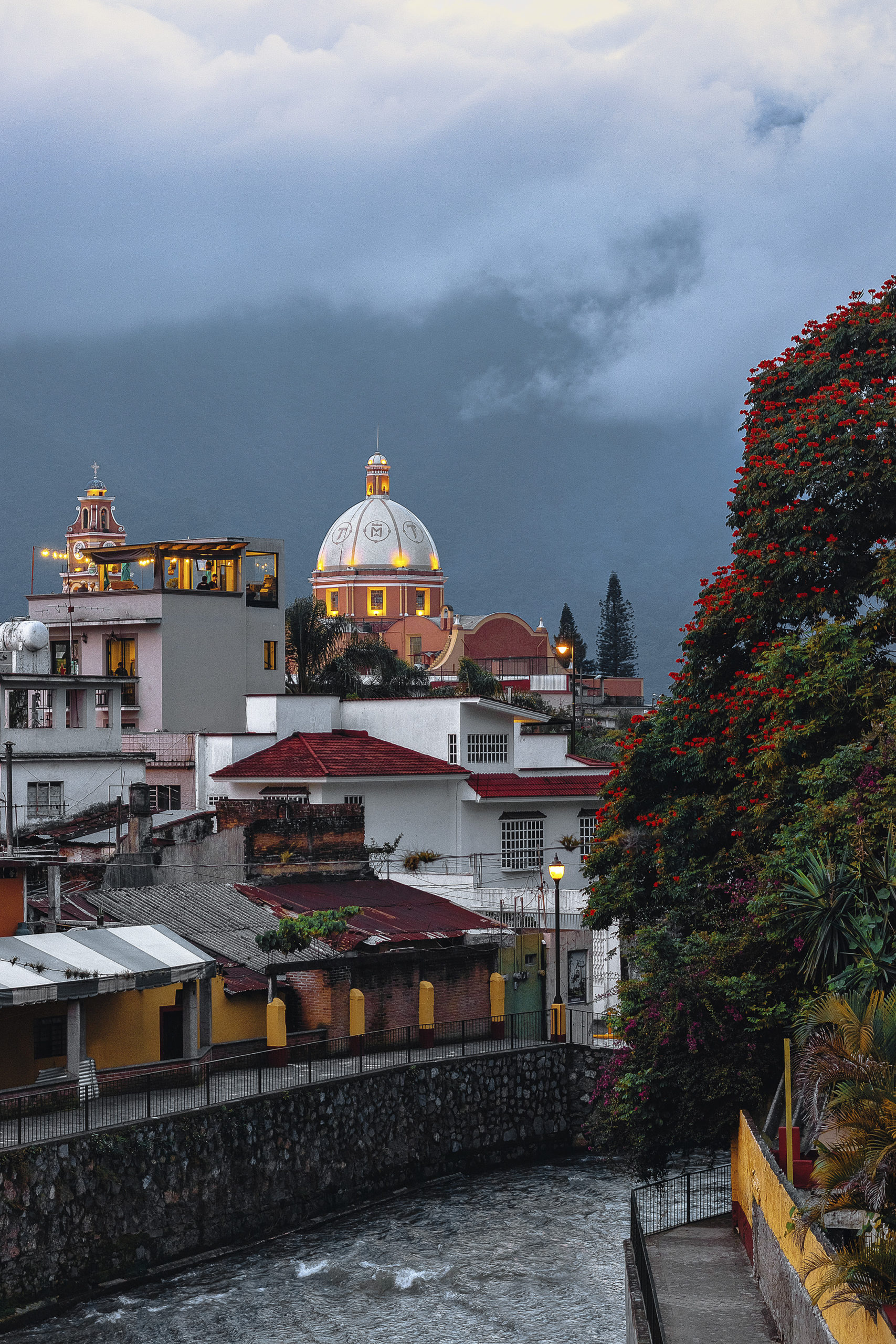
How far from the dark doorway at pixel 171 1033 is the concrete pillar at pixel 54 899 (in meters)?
2.73

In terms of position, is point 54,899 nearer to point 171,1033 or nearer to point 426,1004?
point 171,1033

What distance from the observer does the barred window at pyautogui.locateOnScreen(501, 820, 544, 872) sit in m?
52.4

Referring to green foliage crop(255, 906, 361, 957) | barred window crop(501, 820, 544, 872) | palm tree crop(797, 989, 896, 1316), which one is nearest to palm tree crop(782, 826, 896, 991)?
palm tree crop(797, 989, 896, 1316)

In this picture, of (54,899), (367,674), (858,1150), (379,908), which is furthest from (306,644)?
(858,1150)

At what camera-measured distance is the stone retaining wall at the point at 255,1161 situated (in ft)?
82.8

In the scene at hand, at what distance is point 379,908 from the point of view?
133 ft

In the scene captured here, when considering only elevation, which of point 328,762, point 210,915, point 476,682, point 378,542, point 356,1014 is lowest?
point 356,1014

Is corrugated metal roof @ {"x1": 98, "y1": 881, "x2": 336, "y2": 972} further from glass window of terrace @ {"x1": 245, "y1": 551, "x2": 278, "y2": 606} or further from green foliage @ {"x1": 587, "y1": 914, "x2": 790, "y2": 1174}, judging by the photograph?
glass window of terrace @ {"x1": 245, "y1": 551, "x2": 278, "y2": 606}

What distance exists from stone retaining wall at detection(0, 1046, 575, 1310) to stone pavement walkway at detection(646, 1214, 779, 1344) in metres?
8.56

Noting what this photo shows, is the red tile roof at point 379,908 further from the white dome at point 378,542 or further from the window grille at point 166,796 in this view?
the white dome at point 378,542

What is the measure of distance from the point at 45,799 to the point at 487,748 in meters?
14.8

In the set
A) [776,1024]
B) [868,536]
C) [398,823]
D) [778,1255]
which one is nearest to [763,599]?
[868,536]

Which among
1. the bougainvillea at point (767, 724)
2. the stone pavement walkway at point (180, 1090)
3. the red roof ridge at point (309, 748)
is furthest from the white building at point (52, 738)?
the bougainvillea at point (767, 724)

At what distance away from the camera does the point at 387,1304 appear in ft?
84.4
